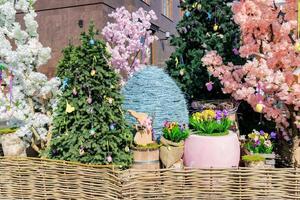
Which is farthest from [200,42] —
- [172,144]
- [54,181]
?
[54,181]

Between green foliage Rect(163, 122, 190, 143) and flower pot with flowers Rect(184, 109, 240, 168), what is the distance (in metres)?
0.09

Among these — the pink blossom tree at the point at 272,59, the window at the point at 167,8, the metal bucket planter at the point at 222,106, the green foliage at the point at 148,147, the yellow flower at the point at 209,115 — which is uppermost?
the window at the point at 167,8

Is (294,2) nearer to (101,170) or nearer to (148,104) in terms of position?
(148,104)

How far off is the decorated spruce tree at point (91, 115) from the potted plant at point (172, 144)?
440 millimetres

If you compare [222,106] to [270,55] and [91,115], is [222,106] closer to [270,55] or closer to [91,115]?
[270,55]

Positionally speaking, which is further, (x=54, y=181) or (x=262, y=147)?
(x=262, y=147)

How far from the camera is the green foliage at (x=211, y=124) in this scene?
4.16 m

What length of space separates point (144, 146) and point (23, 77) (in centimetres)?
220

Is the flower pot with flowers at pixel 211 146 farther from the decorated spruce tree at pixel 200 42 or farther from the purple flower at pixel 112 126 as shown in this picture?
the decorated spruce tree at pixel 200 42

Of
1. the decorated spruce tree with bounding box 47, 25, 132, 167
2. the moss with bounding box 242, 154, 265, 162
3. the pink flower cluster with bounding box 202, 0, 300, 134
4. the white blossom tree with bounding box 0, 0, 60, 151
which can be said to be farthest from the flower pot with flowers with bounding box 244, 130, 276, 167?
the white blossom tree with bounding box 0, 0, 60, 151

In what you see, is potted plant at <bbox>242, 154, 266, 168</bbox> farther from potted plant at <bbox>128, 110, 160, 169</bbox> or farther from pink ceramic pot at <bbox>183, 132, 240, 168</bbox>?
potted plant at <bbox>128, 110, 160, 169</bbox>

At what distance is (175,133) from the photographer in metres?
4.15

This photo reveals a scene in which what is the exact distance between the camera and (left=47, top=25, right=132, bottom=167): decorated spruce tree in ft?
12.6

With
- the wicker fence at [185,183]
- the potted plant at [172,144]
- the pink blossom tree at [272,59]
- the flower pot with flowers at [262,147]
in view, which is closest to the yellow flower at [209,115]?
the potted plant at [172,144]
